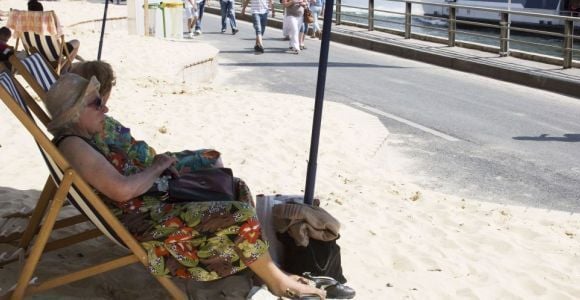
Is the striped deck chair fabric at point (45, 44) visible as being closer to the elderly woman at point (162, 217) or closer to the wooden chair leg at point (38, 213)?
the wooden chair leg at point (38, 213)

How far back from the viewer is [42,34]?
428 inches

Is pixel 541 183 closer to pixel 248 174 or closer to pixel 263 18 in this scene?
pixel 248 174

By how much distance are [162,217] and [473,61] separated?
528 inches

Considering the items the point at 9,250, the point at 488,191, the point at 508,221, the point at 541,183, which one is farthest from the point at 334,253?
the point at 541,183

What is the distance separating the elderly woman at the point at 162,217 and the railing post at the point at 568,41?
41.1 feet

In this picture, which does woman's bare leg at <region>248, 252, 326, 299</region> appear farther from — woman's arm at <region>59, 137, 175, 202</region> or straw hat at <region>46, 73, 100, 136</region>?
straw hat at <region>46, 73, 100, 136</region>

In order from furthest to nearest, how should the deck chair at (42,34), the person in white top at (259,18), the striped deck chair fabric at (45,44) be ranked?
the person in white top at (259,18) → the striped deck chair fabric at (45,44) → the deck chair at (42,34)

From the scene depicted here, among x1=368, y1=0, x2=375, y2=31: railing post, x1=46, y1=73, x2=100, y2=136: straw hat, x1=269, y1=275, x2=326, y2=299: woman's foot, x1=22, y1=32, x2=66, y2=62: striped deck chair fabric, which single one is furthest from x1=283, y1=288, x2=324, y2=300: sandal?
x1=368, y1=0, x2=375, y2=31: railing post

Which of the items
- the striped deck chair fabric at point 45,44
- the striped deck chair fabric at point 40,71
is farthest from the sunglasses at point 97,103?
the striped deck chair fabric at point 45,44

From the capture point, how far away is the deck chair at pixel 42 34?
10.2 m

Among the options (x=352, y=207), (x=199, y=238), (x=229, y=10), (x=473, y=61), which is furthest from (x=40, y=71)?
(x=229, y=10)

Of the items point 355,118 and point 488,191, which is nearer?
point 488,191

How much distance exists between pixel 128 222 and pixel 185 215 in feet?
0.88

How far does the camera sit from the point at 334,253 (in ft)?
12.9
